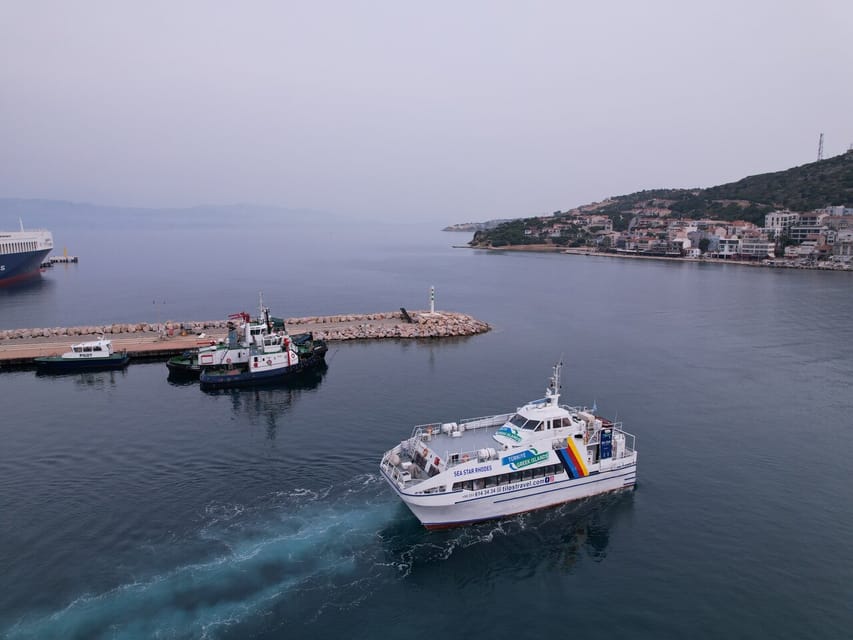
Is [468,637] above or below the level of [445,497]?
below

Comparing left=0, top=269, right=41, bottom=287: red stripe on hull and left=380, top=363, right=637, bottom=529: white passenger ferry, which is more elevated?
left=0, top=269, right=41, bottom=287: red stripe on hull

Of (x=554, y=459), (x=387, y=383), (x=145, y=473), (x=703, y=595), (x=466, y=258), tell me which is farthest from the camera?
(x=466, y=258)

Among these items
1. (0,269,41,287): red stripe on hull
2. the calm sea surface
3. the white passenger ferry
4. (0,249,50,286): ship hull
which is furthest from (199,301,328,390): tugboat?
(0,269,41,287): red stripe on hull

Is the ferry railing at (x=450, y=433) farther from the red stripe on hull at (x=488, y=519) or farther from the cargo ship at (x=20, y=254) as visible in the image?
the cargo ship at (x=20, y=254)

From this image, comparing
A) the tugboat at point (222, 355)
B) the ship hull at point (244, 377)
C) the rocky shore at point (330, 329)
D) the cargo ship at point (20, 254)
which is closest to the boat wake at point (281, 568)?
the ship hull at point (244, 377)

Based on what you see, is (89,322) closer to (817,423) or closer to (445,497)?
(445,497)

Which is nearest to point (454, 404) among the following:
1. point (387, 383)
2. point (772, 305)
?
point (387, 383)

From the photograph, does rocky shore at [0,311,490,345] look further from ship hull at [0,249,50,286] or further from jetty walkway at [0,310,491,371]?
ship hull at [0,249,50,286]

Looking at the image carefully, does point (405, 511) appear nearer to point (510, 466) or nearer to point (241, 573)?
point (510, 466)
